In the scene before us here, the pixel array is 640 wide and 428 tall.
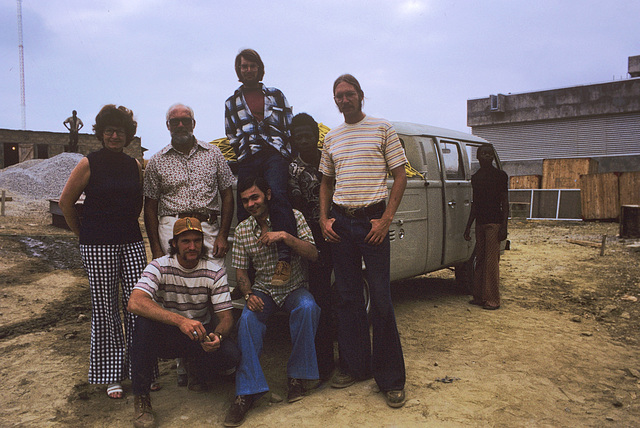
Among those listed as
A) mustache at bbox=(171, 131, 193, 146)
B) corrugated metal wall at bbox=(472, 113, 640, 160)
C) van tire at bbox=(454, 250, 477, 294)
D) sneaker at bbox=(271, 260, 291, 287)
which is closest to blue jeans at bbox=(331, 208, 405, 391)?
sneaker at bbox=(271, 260, 291, 287)

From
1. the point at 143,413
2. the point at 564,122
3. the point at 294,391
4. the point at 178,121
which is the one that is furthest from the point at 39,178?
the point at 564,122

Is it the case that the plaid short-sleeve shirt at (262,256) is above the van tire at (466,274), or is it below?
above

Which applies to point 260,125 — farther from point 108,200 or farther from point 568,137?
point 568,137

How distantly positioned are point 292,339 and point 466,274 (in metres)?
4.33

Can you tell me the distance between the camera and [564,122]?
2662 centimetres

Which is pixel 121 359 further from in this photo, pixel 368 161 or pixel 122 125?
pixel 368 161

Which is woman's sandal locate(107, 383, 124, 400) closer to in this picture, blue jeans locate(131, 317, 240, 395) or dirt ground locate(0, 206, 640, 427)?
dirt ground locate(0, 206, 640, 427)

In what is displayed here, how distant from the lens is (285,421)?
3289 millimetres

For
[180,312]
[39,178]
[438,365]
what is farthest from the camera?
[39,178]

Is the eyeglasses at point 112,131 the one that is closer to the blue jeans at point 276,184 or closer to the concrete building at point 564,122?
the blue jeans at point 276,184

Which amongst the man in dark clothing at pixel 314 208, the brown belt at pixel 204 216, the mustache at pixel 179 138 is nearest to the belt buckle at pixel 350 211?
the man in dark clothing at pixel 314 208

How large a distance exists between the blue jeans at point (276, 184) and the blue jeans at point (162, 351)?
2.72 ft

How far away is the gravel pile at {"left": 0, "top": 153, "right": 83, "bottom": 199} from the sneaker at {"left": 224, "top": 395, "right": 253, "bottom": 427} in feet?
73.3

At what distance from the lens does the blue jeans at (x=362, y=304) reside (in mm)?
3584
